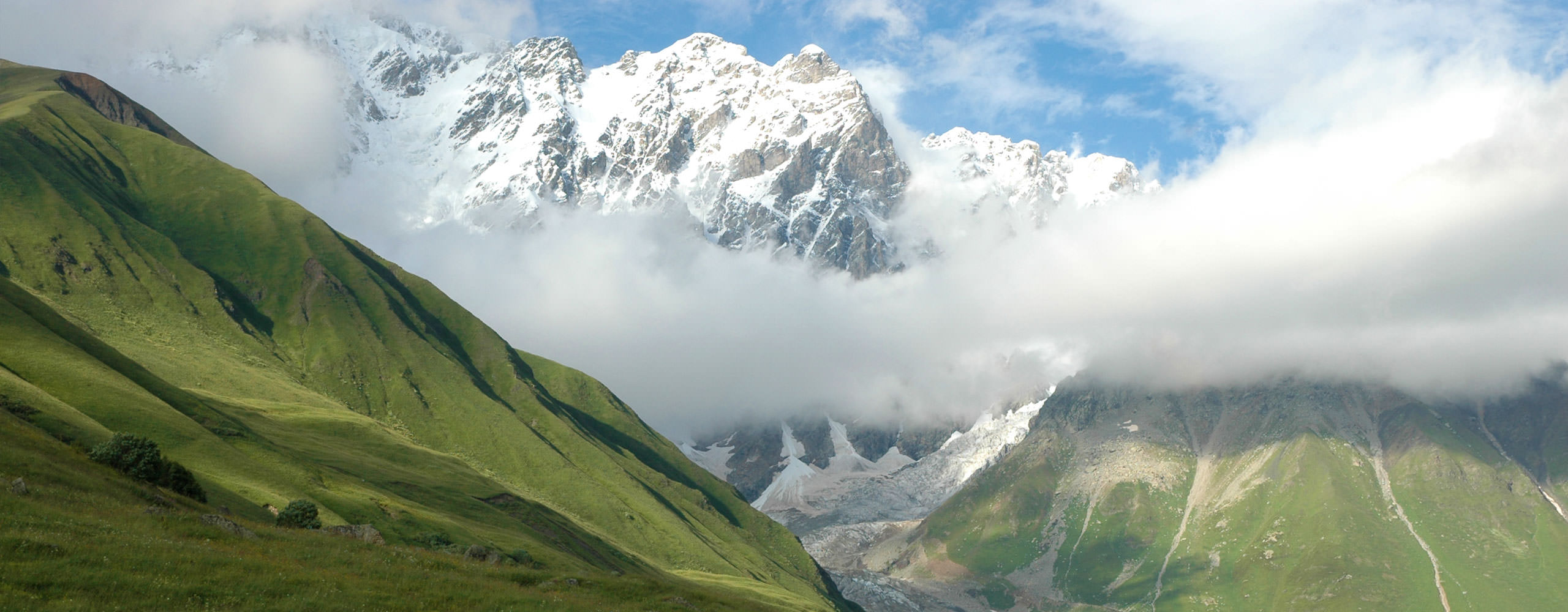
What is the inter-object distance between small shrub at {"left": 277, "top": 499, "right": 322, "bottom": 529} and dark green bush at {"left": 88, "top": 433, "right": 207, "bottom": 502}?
9.94 meters

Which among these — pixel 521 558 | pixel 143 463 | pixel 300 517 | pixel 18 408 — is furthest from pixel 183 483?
pixel 521 558

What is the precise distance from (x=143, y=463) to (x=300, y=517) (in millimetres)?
18299

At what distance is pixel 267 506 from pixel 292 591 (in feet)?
184

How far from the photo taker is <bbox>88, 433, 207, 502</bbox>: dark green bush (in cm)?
7225

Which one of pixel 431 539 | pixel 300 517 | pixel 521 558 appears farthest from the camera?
pixel 431 539

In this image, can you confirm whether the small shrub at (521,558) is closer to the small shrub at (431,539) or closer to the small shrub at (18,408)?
the small shrub at (431,539)

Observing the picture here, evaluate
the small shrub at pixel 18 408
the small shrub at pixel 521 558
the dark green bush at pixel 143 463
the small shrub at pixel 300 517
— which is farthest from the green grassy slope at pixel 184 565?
the small shrub at pixel 521 558

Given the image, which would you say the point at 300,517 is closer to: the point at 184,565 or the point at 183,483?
the point at 183,483

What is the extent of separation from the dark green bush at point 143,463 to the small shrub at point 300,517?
994cm

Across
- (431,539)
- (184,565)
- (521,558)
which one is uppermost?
(184,565)

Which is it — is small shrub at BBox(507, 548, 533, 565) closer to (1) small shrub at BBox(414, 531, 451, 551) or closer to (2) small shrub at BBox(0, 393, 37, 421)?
(1) small shrub at BBox(414, 531, 451, 551)

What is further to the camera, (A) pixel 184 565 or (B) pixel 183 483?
(B) pixel 183 483

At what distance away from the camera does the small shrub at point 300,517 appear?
3425 inches

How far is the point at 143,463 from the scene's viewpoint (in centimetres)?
7306
